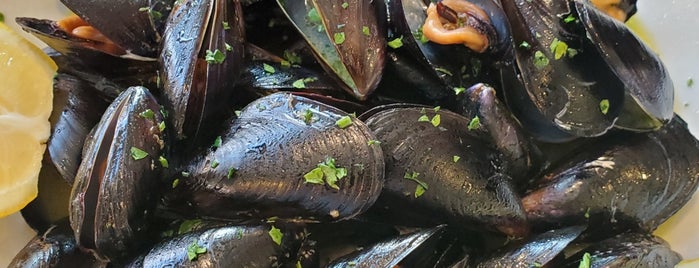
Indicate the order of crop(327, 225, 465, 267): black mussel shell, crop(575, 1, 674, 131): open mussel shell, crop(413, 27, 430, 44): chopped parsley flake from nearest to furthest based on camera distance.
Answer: crop(327, 225, 465, 267): black mussel shell → crop(575, 1, 674, 131): open mussel shell → crop(413, 27, 430, 44): chopped parsley flake

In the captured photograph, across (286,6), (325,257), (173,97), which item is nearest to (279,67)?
(286,6)

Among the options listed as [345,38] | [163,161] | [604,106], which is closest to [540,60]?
[604,106]

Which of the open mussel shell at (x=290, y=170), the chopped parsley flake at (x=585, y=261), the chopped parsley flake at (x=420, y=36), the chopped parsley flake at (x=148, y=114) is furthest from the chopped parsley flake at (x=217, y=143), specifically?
the chopped parsley flake at (x=585, y=261)

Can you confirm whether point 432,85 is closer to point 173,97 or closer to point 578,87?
point 578,87

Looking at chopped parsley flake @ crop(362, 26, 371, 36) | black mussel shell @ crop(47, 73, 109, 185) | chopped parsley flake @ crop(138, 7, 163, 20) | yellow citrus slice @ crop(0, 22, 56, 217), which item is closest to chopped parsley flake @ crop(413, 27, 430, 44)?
chopped parsley flake @ crop(362, 26, 371, 36)

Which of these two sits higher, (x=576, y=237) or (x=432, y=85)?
(x=432, y=85)

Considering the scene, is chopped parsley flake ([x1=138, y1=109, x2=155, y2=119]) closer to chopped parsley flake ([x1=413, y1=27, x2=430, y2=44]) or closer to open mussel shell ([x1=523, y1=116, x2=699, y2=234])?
chopped parsley flake ([x1=413, y1=27, x2=430, y2=44])
